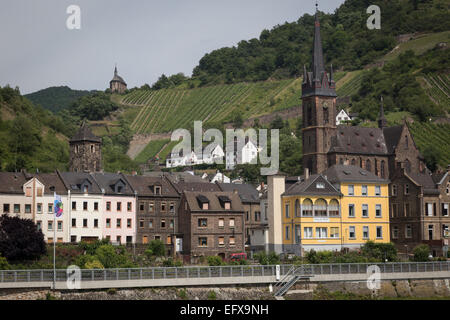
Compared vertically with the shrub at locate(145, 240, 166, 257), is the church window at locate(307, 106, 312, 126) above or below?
above

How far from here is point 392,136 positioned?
109938 mm

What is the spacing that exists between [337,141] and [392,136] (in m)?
8.75

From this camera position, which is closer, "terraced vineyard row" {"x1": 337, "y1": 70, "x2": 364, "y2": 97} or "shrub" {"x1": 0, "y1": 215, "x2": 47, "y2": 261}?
"shrub" {"x1": 0, "y1": 215, "x2": 47, "y2": 261}

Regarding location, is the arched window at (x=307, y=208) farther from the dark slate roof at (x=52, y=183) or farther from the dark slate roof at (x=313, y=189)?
the dark slate roof at (x=52, y=183)

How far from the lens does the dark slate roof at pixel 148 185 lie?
86562mm

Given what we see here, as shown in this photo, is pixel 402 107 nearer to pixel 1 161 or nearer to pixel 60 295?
pixel 1 161

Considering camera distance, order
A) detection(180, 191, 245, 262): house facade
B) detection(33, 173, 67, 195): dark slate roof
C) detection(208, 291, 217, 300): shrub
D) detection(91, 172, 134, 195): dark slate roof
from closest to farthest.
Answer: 1. detection(208, 291, 217, 300): shrub
2. detection(180, 191, 245, 262): house facade
3. detection(33, 173, 67, 195): dark slate roof
4. detection(91, 172, 134, 195): dark slate roof

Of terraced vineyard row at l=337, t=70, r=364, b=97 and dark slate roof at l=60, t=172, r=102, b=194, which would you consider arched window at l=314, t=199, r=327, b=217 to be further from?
terraced vineyard row at l=337, t=70, r=364, b=97

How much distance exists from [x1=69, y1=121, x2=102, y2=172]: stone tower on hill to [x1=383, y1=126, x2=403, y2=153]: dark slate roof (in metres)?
40.5

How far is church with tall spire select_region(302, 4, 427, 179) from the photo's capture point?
349 ft

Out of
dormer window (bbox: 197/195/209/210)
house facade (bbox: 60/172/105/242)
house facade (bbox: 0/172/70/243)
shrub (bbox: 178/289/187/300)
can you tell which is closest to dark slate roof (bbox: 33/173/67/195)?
house facade (bbox: 0/172/70/243)

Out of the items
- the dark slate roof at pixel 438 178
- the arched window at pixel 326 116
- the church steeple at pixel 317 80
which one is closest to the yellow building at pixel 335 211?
the dark slate roof at pixel 438 178

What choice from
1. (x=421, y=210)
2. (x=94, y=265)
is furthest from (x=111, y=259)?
(x=421, y=210)

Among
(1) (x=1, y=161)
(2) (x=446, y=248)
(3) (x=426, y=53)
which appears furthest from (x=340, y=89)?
(2) (x=446, y=248)
